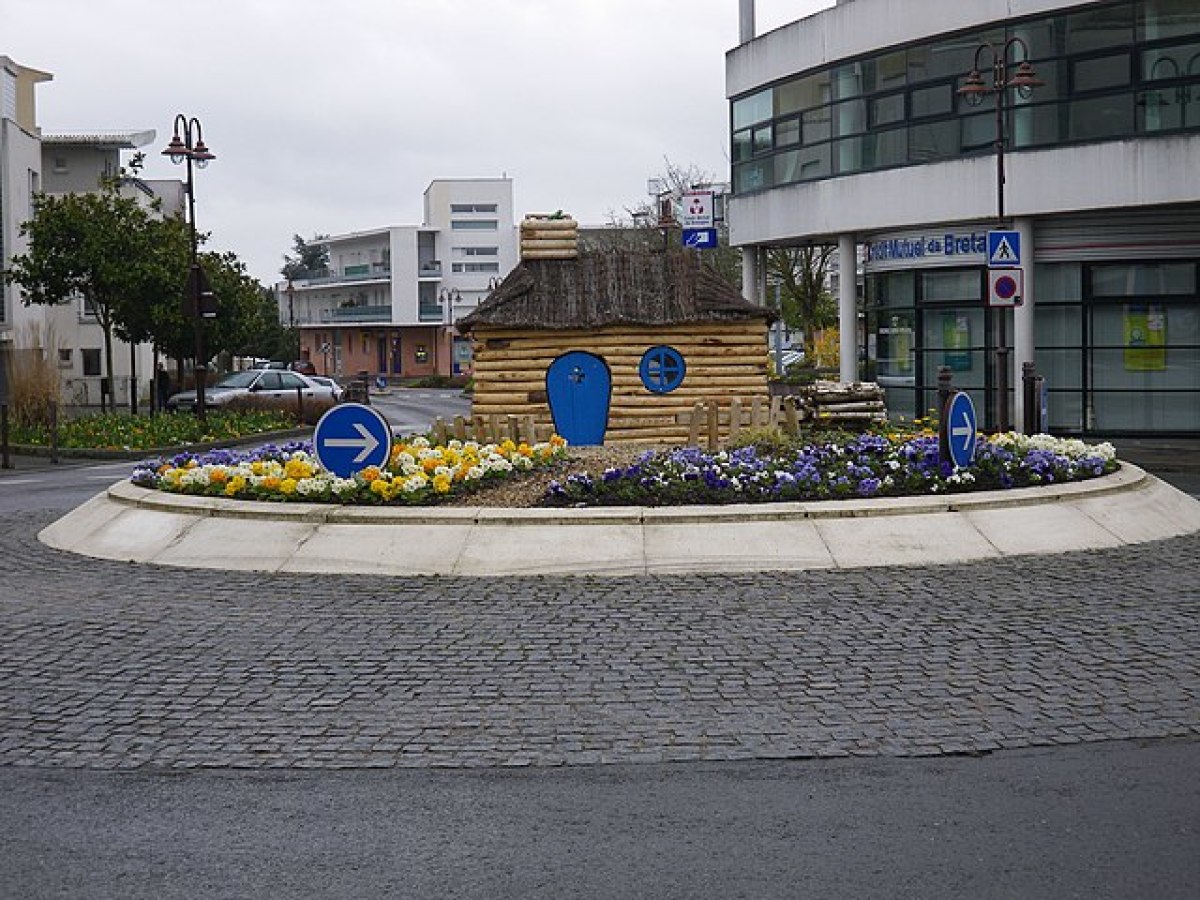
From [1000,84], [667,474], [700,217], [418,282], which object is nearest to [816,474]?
[667,474]

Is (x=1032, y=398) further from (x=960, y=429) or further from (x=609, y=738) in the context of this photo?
(x=609, y=738)

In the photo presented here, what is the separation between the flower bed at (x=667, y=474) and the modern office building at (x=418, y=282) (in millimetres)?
91468

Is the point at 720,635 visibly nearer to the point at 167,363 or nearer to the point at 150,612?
the point at 150,612

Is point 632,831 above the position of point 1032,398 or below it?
below

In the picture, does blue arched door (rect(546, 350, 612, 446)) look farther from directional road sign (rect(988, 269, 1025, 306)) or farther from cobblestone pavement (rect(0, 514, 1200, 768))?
directional road sign (rect(988, 269, 1025, 306))

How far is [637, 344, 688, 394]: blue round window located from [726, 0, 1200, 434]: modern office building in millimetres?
9993

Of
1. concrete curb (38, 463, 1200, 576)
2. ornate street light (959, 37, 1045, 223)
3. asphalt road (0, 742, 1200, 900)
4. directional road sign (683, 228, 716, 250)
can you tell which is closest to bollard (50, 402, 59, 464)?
directional road sign (683, 228, 716, 250)

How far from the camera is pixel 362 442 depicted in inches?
519

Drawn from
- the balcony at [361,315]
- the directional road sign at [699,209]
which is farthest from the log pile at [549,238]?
the balcony at [361,315]

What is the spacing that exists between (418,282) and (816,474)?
9832cm

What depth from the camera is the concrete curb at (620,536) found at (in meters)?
11.3

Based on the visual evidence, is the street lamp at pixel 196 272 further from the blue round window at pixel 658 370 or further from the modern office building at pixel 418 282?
the modern office building at pixel 418 282

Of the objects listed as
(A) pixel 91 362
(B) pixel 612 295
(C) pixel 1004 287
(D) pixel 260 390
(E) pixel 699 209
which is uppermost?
(E) pixel 699 209

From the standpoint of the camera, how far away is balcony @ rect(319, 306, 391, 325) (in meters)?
108
